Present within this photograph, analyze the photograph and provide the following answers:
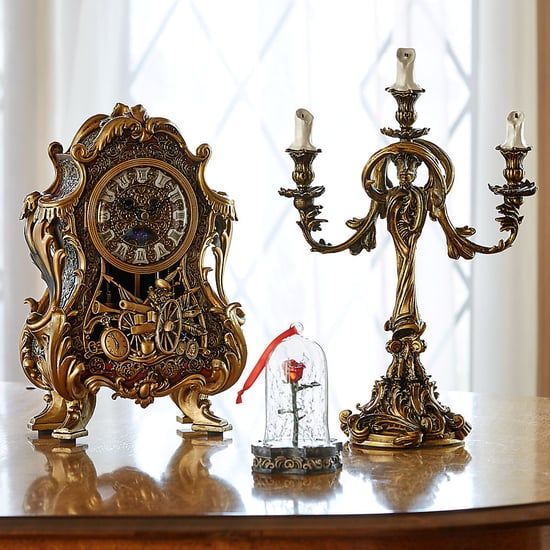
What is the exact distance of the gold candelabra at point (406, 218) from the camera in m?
1.23

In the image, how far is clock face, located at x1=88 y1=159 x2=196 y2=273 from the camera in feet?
4.18

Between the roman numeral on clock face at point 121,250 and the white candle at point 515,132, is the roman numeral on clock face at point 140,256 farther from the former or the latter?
the white candle at point 515,132

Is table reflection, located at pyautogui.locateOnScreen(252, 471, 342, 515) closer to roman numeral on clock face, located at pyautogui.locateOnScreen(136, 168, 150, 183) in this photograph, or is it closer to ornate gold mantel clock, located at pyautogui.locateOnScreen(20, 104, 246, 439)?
ornate gold mantel clock, located at pyautogui.locateOnScreen(20, 104, 246, 439)

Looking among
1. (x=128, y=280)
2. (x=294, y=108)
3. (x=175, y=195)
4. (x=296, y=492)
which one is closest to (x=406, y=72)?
(x=175, y=195)

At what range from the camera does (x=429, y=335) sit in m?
2.64

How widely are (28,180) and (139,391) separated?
1.46 meters

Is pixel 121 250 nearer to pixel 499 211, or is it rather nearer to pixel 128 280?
pixel 128 280

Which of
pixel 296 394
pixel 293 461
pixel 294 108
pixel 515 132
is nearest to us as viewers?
pixel 293 461

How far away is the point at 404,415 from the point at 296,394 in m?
0.14

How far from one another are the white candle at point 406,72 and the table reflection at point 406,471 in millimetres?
429

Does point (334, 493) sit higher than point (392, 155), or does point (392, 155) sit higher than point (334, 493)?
point (392, 155)

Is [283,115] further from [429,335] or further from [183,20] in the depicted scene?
[429,335]

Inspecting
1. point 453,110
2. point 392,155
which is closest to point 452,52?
point 453,110

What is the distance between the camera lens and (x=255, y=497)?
933 mm
